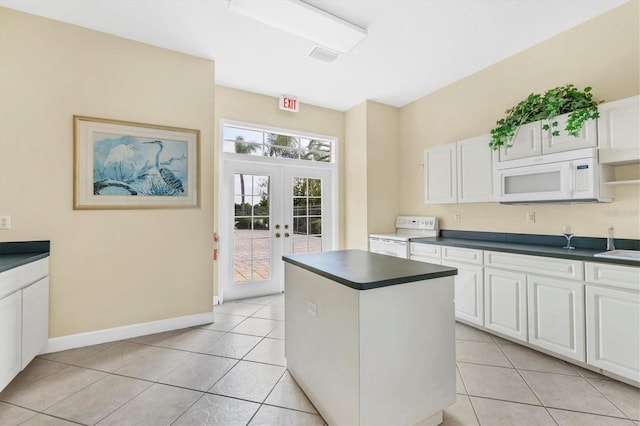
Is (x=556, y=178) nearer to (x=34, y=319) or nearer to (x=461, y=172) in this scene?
(x=461, y=172)

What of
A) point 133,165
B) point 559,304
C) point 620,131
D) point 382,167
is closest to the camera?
point 620,131

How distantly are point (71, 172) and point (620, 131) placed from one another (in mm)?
4614

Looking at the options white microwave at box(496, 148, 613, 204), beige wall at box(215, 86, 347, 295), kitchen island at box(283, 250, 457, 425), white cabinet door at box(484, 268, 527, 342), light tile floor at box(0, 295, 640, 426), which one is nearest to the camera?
kitchen island at box(283, 250, 457, 425)

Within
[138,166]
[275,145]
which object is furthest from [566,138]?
[138,166]

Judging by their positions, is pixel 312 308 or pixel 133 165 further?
pixel 133 165

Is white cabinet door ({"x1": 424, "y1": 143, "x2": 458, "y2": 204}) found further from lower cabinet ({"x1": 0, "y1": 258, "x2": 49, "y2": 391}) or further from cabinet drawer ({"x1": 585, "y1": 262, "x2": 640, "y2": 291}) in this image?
lower cabinet ({"x1": 0, "y1": 258, "x2": 49, "y2": 391})

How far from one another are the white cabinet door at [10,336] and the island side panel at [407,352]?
7.39ft

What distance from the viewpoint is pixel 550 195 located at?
100 inches

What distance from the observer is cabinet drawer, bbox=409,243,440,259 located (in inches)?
133

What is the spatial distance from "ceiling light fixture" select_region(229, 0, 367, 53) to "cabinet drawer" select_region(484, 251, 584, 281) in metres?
2.51

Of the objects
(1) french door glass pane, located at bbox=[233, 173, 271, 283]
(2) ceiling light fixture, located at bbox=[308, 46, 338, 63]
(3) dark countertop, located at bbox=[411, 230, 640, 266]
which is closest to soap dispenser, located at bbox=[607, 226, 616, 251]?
(3) dark countertop, located at bbox=[411, 230, 640, 266]

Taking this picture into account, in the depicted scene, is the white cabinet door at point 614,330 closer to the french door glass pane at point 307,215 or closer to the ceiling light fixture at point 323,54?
the ceiling light fixture at point 323,54

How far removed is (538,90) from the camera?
9.80 ft

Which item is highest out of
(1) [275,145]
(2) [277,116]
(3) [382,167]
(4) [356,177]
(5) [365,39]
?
(5) [365,39]
